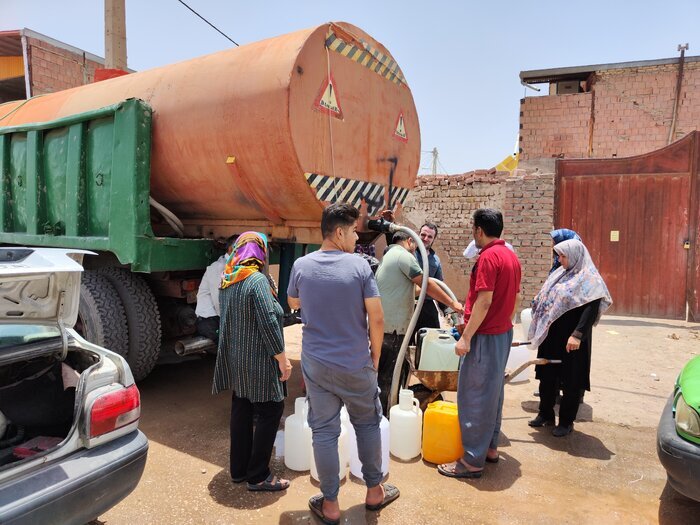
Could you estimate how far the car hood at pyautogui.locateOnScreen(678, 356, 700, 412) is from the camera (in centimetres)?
241

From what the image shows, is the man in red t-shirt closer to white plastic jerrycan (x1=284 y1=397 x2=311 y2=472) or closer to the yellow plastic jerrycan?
the yellow plastic jerrycan

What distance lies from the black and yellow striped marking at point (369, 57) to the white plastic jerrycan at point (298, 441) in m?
2.49

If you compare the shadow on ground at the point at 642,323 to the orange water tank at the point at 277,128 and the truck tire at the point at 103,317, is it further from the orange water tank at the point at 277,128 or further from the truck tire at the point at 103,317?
the truck tire at the point at 103,317

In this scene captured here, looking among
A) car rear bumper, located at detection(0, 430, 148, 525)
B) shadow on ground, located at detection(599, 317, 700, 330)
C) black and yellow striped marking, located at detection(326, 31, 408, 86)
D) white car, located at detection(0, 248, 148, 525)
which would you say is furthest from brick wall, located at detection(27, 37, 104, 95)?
shadow on ground, located at detection(599, 317, 700, 330)

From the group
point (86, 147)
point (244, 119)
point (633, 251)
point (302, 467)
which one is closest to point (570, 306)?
point (302, 467)

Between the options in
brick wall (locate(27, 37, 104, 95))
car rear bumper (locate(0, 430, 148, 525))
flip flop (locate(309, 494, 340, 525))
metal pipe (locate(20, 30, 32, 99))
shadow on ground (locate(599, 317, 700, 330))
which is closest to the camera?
car rear bumper (locate(0, 430, 148, 525))

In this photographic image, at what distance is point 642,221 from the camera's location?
796 centimetres

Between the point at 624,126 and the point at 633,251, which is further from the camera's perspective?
the point at 624,126

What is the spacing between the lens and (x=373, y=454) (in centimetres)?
254

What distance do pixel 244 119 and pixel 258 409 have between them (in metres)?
1.93

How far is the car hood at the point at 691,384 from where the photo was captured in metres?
2.41

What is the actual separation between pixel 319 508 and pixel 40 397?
1.48m

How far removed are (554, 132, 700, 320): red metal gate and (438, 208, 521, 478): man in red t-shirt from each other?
569 centimetres

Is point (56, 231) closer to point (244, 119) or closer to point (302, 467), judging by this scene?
point (244, 119)
